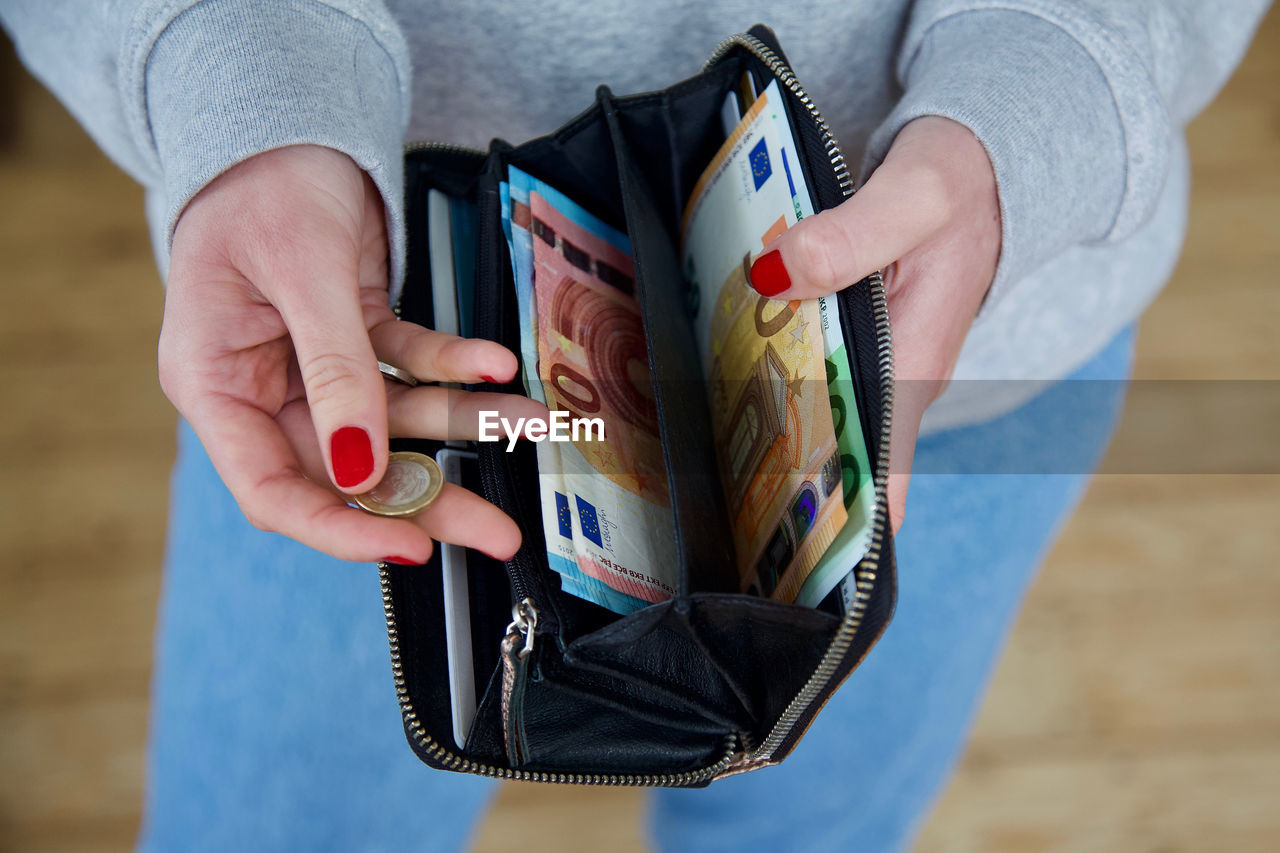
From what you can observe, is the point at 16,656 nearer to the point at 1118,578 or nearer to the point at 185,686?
the point at 185,686

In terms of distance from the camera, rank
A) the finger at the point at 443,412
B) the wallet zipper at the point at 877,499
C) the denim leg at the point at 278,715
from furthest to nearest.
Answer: the denim leg at the point at 278,715, the finger at the point at 443,412, the wallet zipper at the point at 877,499

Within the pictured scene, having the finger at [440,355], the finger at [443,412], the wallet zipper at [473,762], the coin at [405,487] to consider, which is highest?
the finger at [440,355]

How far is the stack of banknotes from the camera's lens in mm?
621

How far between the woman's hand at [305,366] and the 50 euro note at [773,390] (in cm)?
18

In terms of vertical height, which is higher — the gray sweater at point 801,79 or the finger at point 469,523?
the gray sweater at point 801,79

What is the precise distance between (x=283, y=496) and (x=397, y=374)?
0.44 ft

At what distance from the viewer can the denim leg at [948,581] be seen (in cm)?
100

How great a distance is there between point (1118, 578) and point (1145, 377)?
51 cm

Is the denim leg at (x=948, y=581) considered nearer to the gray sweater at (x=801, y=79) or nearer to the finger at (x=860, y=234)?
the gray sweater at (x=801, y=79)

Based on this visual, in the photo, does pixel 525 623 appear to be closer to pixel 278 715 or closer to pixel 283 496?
pixel 283 496

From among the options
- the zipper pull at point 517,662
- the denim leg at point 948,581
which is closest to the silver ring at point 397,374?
the zipper pull at point 517,662

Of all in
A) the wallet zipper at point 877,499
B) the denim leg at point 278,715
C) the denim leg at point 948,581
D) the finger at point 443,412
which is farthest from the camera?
the denim leg at point 948,581

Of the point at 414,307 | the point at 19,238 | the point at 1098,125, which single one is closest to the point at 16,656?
the point at 19,238

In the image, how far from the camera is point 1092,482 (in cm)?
188
